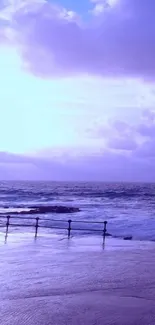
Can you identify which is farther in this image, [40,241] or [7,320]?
[40,241]

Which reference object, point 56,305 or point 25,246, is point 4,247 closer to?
point 25,246

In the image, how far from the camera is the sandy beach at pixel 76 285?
6.86 meters

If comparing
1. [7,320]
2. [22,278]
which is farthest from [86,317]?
[22,278]

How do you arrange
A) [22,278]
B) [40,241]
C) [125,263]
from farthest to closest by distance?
[40,241]
[125,263]
[22,278]

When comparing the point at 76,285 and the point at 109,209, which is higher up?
the point at 109,209

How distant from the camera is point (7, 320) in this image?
6410 mm

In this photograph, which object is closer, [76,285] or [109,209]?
[76,285]

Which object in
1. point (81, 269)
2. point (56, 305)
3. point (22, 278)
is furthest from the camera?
point (81, 269)

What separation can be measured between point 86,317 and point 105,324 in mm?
461

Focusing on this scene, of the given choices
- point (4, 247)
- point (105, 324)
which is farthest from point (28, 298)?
point (4, 247)

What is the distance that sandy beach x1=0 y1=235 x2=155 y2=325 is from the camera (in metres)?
6.86

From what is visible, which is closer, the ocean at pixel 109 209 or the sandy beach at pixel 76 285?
the sandy beach at pixel 76 285

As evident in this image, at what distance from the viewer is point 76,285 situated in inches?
359

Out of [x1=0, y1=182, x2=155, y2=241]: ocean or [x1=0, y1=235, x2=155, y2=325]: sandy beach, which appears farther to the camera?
[x1=0, y1=182, x2=155, y2=241]: ocean
